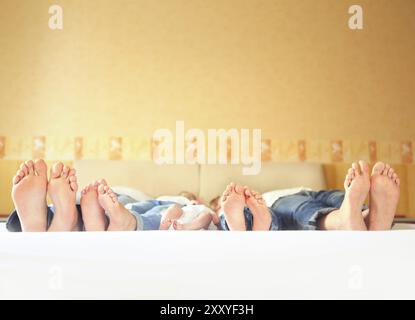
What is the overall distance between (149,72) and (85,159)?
27.2 inches

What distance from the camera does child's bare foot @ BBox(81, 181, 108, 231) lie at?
1080 millimetres

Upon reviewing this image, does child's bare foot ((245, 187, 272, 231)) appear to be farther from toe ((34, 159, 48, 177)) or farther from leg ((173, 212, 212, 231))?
toe ((34, 159, 48, 177))

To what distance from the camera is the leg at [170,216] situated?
1230 mm

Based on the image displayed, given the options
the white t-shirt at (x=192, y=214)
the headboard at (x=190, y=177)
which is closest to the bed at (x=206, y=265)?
the white t-shirt at (x=192, y=214)

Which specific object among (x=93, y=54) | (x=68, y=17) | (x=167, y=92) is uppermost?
(x=68, y=17)

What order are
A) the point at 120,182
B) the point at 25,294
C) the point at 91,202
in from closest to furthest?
the point at 25,294 < the point at 91,202 < the point at 120,182

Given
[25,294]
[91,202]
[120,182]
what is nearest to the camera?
[25,294]

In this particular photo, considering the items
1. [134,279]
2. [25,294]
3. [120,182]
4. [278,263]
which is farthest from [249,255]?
[120,182]

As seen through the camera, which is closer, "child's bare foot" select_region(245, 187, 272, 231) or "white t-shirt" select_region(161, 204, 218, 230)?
"child's bare foot" select_region(245, 187, 272, 231)

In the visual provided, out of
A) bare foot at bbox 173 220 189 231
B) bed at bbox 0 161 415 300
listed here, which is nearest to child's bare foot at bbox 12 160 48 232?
bed at bbox 0 161 415 300

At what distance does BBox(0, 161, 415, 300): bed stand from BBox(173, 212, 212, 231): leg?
13.7 inches

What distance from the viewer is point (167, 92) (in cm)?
291

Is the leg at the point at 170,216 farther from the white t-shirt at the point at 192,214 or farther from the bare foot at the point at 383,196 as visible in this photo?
the bare foot at the point at 383,196

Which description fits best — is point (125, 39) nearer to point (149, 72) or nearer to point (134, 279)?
point (149, 72)
